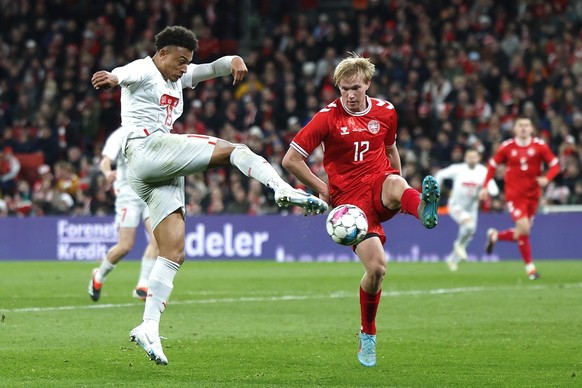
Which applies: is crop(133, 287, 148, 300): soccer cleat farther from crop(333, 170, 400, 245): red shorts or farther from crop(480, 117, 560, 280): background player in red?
crop(480, 117, 560, 280): background player in red

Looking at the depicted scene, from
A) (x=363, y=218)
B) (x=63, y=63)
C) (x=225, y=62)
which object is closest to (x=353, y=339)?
(x=363, y=218)

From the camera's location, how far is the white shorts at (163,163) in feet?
26.8

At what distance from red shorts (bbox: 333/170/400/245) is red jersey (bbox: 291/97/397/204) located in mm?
28

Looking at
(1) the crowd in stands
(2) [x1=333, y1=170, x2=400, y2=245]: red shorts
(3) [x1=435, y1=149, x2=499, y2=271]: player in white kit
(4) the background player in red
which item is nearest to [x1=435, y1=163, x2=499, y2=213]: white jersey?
(3) [x1=435, y1=149, x2=499, y2=271]: player in white kit

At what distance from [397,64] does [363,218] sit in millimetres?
19105

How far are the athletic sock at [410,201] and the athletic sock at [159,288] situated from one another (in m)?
1.73

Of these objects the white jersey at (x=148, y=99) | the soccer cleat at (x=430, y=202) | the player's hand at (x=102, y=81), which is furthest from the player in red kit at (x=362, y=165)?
the player's hand at (x=102, y=81)

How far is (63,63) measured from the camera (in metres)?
30.8

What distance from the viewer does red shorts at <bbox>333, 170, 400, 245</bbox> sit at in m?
8.79

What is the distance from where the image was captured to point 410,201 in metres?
8.46

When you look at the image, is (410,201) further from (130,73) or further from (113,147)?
(113,147)

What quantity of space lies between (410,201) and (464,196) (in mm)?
13912

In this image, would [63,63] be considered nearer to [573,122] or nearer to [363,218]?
[573,122]

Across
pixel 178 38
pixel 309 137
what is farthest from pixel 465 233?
pixel 178 38
